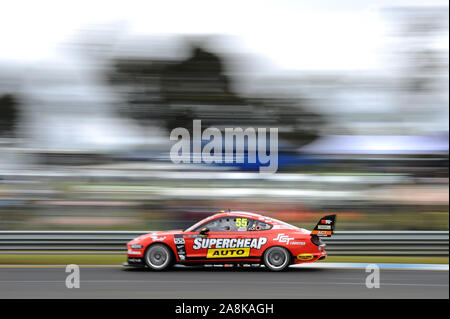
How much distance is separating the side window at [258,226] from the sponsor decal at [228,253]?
15.4 inches

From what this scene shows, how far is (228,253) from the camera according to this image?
8.66 m

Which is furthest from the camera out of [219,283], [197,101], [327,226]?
[197,101]

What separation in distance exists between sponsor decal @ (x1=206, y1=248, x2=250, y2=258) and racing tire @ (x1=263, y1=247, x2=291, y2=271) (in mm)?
357

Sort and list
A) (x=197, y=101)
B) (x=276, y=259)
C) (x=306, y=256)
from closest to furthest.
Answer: (x=306, y=256) → (x=276, y=259) → (x=197, y=101)

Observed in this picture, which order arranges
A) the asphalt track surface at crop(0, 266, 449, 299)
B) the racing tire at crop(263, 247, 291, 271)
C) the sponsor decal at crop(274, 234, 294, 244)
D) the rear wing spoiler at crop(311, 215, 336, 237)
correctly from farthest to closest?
the racing tire at crop(263, 247, 291, 271) → the sponsor decal at crop(274, 234, 294, 244) → the rear wing spoiler at crop(311, 215, 336, 237) → the asphalt track surface at crop(0, 266, 449, 299)

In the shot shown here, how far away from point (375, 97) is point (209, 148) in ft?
14.9

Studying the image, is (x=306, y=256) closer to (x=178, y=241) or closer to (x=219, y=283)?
(x=219, y=283)

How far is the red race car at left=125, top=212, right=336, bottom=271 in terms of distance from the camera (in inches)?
338

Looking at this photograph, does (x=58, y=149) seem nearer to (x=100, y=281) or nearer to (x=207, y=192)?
(x=207, y=192)

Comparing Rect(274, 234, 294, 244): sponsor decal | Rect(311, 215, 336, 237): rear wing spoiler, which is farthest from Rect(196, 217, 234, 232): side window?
Rect(311, 215, 336, 237): rear wing spoiler

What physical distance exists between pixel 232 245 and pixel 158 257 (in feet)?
4.48

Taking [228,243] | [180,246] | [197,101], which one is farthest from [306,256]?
[197,101]

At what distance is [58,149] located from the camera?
43.2ft

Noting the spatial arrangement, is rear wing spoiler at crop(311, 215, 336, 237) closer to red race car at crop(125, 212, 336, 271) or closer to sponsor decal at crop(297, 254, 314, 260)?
red race car at crop(125, 212, 336, 271)
